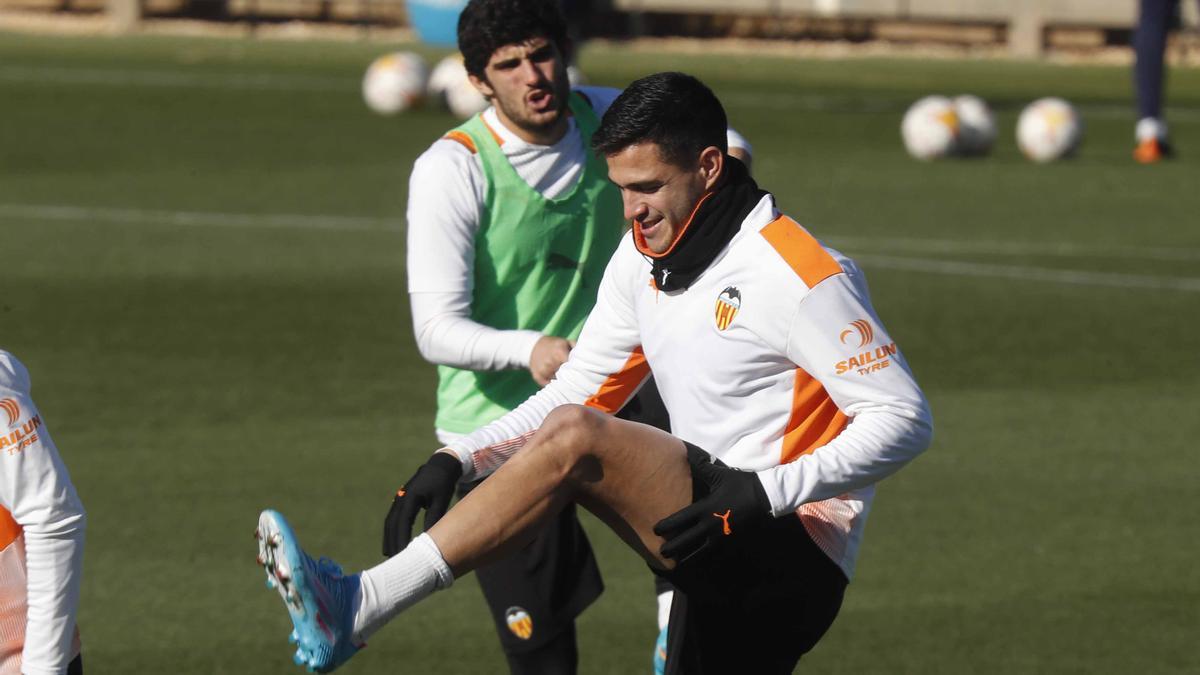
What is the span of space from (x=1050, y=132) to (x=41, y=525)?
15380mm

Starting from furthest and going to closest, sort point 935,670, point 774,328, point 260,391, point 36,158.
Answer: point 36,158, point 260,391, point 935,670, point 774,328

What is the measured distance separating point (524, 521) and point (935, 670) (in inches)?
102

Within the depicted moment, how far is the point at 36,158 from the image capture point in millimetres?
18594

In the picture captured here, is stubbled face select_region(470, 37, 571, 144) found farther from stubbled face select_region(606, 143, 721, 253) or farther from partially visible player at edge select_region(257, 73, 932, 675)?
stubbled face select_region(606, 143, 721, 253)

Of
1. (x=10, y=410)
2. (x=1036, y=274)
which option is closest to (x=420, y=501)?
(x=10, y=410)

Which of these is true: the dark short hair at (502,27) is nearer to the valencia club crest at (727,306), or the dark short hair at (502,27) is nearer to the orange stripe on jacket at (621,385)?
the orange stripe on jacket at (621,385)

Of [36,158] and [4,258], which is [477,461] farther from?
[36,158]

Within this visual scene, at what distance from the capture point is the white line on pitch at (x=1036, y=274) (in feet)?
44.4

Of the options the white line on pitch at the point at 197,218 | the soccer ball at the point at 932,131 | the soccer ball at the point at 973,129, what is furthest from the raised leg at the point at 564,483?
the soccer ball at the point at 973,129

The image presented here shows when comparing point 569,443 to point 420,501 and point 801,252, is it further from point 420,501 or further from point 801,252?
point 801,252

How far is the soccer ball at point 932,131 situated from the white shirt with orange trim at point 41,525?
49.2 feet

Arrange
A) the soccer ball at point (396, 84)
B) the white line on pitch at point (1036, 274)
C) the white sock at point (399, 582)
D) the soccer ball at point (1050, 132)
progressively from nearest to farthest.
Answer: the white sock at point (399, 582), the white line on pitch at point (1036, 274), the soccer ball at point (1050, 132), the soccer ball at point (396, 84)

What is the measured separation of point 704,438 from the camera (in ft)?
17.8

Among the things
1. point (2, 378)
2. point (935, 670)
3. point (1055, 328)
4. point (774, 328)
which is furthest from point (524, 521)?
point (1055, 328)
